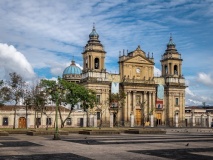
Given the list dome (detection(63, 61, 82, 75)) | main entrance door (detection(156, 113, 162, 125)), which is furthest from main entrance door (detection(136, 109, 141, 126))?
dome (detection(63, 61, 82, 75))

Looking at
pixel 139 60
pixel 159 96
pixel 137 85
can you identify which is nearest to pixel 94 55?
pixel 139 60

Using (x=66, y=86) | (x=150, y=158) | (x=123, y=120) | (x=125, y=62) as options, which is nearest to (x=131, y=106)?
(x=123, y=120)

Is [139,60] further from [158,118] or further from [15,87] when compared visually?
[15,87]

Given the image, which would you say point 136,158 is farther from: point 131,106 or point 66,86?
point 131,106

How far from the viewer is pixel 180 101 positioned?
91875mm

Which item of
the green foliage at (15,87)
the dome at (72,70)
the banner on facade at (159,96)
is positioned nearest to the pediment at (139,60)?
the banner on facade at (159,96)

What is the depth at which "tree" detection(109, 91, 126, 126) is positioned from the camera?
69500 mm

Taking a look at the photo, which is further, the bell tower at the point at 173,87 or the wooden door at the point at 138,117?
the bell tower at the point at 173,87

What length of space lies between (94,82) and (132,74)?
11.1 m

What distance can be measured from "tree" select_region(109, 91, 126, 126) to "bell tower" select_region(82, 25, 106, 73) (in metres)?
8.87

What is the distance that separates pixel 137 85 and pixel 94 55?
13129mm

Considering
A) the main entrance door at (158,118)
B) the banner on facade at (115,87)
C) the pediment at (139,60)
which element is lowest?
the main entrance door at (158,118)

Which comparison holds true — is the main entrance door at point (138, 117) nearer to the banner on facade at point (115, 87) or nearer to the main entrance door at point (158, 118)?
the main entrance door at point (158, 118)

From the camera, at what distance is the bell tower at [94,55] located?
82.8m
